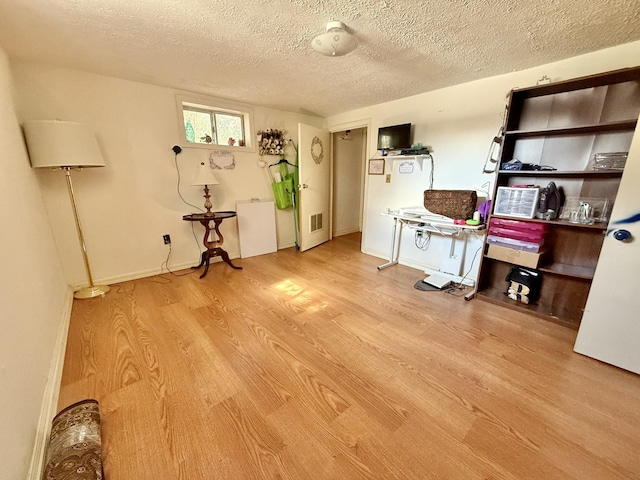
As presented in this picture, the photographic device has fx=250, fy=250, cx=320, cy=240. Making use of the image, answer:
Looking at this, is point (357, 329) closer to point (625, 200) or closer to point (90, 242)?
point (625, 200)

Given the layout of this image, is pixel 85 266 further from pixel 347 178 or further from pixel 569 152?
pixel 569 152

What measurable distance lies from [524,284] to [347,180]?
11.1 ft

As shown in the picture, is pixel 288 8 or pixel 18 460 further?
pixel 288 8

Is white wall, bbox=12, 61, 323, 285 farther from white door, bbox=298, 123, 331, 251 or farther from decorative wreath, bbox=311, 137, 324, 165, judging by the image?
decorative wreath, bbox=311, 137, 324, 165

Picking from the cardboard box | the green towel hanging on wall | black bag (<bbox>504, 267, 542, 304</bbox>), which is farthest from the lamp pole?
black bag (<bbox>504, 267, 542, 304</bbox>)

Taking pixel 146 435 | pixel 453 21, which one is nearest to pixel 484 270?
pixel 453 21

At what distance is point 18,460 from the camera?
89 cm

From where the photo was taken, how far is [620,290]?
59.9 inches

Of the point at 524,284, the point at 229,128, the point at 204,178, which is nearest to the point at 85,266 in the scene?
the point at 204,178

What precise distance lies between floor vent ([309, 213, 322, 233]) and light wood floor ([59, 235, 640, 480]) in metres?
1.88

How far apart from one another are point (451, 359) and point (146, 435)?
174 cm

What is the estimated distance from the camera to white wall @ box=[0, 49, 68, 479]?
931 millimetres

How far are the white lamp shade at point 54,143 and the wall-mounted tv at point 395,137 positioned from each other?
3.06 m

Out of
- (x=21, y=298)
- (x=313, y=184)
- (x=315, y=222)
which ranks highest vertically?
(x=313, y=184)
